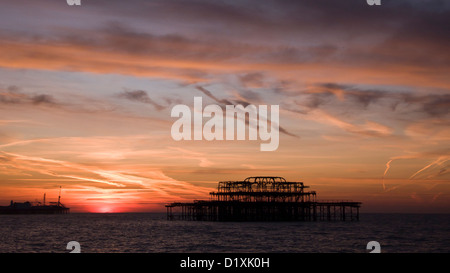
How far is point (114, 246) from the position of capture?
52.5 metres

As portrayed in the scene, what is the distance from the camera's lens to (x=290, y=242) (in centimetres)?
5434
